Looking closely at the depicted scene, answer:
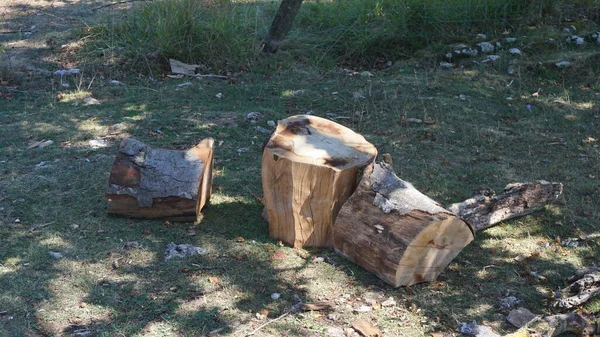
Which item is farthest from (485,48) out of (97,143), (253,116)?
(97,143)

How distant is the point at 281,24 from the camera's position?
7.69 meters

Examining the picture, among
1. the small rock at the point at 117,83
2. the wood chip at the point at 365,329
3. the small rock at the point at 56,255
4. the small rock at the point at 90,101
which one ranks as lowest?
the small rock at the point at 90,101

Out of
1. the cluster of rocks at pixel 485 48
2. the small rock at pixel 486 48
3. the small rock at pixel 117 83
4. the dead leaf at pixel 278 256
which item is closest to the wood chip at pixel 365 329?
the dead leaf at pixel 278 256

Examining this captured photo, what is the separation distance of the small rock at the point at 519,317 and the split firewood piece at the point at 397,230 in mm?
456

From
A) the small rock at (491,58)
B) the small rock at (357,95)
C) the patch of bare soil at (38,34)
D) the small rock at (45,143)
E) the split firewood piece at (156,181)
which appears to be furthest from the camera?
the small rock at (491,58)

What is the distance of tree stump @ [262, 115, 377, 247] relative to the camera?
3844 millimetres

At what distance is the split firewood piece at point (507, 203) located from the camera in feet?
14.0

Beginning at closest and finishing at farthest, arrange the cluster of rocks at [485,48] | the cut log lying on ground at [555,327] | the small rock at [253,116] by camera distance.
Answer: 1. the cut log lying on ground at [555,327]
2. the small rock at [253,116]
3. the cluster of rocks at [485,48]

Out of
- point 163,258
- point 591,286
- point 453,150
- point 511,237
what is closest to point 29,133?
point 163,258

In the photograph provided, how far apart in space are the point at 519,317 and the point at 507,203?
1132 mm

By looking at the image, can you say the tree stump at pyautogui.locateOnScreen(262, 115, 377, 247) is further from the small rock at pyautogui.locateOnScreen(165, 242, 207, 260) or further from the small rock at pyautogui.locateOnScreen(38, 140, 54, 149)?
the small rock at pyautogui.locateOnScreen(38, 140, 54, 149)

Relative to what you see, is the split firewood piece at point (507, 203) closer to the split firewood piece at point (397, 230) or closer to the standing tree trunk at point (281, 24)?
the split firewood piece at point (397, 230)

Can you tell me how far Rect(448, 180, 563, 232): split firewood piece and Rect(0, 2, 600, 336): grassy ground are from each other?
87 millimetres

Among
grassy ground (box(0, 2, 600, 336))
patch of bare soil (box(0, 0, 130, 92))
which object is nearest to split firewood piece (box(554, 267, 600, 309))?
grassy ground (box(0, 2, 600, 336))
